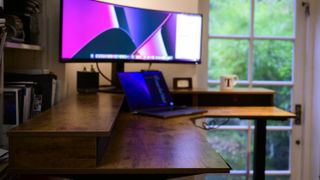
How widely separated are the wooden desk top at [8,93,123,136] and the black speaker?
0.82 feet

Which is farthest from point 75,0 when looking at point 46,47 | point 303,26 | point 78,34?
point 303,26

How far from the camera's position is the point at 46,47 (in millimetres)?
2223

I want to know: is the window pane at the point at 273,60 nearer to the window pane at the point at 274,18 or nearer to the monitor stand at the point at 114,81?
the window pane at the point at 274,18

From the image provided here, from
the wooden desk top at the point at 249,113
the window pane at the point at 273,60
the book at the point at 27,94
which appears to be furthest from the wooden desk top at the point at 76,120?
the window pane at the point at 273,60

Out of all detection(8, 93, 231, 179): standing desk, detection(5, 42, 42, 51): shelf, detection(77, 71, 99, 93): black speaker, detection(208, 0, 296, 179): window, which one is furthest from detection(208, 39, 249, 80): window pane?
detection(8, 93, 231, 179): standing desk

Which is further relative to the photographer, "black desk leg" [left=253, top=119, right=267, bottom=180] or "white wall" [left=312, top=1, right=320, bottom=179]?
"white wall" [left=312, top=1, right=320, bottom=179]

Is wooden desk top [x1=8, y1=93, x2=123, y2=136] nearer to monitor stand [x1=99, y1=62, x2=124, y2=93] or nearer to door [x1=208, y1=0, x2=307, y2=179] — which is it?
monitor stand [x1=99, y1=62, x2=124, y2=93]

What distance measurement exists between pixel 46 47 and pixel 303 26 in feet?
6.08

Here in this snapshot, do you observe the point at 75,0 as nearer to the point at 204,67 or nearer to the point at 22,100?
the point at 22,100

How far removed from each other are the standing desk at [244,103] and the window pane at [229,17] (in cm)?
53

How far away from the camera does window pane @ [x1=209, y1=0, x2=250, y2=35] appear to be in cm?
301

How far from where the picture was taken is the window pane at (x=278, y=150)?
3131mm

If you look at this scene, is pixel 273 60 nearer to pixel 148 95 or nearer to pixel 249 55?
pixel 249 55

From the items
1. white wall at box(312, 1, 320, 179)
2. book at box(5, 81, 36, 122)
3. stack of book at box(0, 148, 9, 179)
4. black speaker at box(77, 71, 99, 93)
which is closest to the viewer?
stack of book at box(0, 148, 9, 179)
